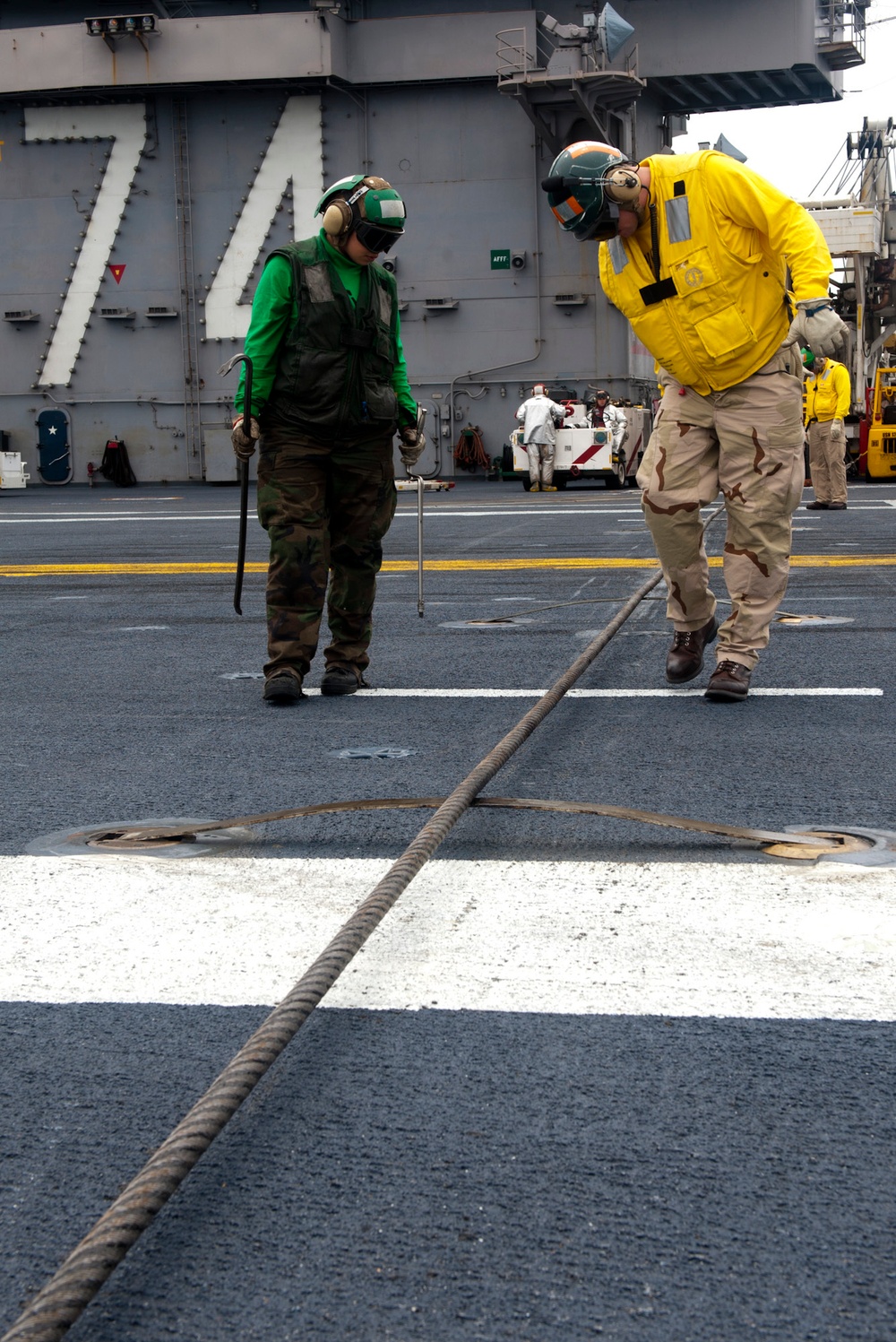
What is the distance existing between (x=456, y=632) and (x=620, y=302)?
2282 mm

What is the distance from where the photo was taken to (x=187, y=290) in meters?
31.5

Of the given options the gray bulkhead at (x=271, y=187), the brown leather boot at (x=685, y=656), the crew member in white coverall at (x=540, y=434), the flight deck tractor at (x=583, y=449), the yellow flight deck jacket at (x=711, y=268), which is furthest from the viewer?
the gray bulkhead at (x=271, y=187)

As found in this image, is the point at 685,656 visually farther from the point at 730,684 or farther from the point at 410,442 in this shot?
the point at 410,442

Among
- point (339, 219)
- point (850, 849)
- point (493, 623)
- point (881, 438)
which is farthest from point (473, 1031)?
point (881, 438)

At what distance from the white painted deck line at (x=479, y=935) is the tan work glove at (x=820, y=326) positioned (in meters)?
2.27

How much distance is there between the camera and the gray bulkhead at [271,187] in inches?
1195

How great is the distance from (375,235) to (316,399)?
0.60m

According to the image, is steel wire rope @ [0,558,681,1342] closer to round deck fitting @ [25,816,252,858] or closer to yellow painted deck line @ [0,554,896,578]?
round deck fitting @ [25,816,252,858]

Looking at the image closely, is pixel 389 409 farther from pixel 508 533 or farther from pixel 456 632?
pixel 508 533

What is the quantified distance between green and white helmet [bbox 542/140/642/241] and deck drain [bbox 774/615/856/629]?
8.46 ft

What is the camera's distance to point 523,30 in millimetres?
29109

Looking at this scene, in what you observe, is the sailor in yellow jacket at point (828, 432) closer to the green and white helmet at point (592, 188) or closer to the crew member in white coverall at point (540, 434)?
the crew member in white coverall at point (540, 434)

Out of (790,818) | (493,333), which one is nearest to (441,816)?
(790,818)

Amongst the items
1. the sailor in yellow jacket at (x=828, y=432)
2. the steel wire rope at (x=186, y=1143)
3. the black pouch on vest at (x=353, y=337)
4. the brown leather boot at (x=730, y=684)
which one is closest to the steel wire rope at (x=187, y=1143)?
the steel wire rope at (x=186, y=1143)
